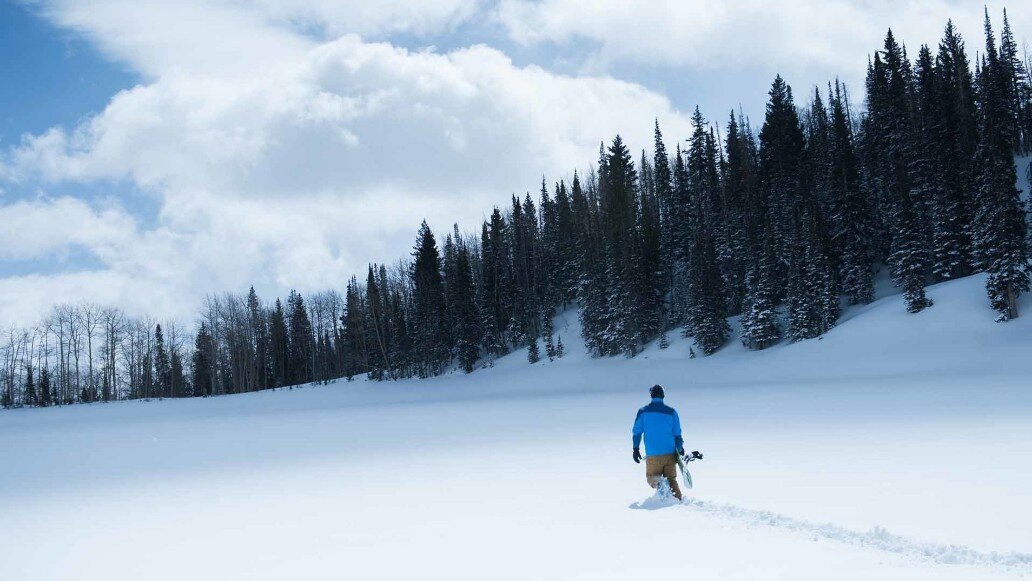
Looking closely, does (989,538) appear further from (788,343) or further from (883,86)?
(883,86)

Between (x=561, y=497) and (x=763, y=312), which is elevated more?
(x=763, y=312)

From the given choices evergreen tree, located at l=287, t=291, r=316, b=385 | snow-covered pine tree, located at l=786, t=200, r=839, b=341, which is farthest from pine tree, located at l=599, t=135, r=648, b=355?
evergreen tree, located at l=287, t=291, r=316, b=385

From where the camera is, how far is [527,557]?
21.3ft

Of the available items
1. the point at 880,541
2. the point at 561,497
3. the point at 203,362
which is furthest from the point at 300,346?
the point at 880,541

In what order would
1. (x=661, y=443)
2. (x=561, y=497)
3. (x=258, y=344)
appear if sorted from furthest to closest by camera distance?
(x=258, y=344) → (x=561, y=497) → (x=661, y=443)

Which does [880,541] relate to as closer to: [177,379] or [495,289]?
[495,289]

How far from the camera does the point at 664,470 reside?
869 cm

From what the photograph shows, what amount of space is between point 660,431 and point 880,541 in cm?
315

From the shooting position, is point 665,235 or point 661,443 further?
point 665,235

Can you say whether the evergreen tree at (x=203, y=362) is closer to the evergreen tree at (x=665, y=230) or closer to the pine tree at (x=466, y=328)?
the pine tree at (x=466, y=328)

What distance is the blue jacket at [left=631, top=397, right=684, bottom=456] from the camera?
340 inches

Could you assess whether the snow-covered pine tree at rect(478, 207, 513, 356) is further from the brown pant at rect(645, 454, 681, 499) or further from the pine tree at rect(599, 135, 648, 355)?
the brown pant at rect(645, 454, 681, 499)

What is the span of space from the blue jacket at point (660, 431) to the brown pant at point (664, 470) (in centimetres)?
8

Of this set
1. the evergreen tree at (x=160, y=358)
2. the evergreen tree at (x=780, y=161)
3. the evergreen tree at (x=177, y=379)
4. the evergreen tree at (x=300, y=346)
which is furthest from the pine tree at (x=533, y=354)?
the evergreen tree at (x=160, y=358)
